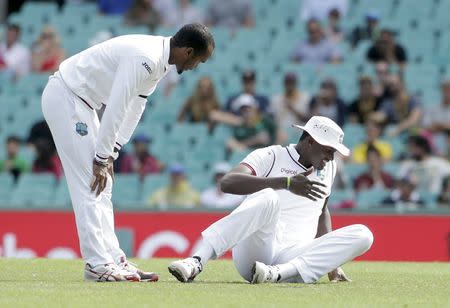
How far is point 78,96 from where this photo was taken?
27.2 feet

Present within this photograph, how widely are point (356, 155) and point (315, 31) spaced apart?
2.57 m

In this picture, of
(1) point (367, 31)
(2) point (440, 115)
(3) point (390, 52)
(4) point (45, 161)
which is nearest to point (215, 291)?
(2) point (440, 115)

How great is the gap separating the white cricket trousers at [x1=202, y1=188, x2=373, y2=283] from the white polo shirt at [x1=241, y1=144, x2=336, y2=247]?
0.50 feet

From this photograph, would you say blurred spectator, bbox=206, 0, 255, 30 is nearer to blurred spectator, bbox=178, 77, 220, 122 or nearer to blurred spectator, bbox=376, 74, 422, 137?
blurred spectator, bbox=178, 77, 220, 122

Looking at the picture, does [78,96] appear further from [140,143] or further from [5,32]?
[5,32]

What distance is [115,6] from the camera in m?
19.9

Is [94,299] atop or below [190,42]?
below

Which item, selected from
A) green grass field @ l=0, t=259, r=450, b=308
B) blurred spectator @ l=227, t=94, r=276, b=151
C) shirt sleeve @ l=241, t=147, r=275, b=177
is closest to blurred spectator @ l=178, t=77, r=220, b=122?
blurred spectator @ l=227, t=94, r=276, b=151

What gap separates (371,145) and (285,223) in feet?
23.0

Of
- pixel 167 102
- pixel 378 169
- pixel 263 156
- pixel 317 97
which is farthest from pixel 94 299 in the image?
pixel 167 102

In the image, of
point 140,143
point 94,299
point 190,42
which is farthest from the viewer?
point 140,143

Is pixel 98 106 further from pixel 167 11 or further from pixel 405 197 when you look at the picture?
pixel 167 11

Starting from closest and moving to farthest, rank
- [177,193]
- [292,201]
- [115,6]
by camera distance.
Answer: [292,201], [177,193], [115,6]

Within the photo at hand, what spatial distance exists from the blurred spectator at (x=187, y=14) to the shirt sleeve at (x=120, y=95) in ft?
35.7
